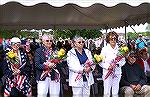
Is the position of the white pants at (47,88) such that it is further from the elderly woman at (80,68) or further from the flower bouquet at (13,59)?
the flower bouquet at (13,59)

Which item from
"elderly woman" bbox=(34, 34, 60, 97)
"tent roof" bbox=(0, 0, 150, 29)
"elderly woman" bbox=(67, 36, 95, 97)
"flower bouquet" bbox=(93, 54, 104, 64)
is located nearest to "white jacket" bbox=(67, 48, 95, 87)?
"elderly woman" bbox=(67, 36, 95, 97)

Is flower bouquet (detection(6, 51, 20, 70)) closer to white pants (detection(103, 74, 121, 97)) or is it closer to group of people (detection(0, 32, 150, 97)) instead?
group of people (detection(0, 32, 150, 97))

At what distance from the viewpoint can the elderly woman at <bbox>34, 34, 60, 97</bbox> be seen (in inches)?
260

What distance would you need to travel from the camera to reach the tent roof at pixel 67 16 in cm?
931

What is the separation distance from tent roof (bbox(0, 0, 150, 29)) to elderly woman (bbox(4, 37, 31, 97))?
201 centimetres

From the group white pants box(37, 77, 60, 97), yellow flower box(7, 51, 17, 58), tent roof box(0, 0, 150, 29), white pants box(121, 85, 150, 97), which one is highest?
tent roof box(0, 0, 150, 29)

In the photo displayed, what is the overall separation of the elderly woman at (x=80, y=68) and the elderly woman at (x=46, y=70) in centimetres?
33

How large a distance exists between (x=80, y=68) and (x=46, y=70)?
2.18 ft

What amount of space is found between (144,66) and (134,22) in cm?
438

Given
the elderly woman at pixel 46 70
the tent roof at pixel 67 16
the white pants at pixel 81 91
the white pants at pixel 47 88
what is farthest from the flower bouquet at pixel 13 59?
the tent roof at pixel 67 16

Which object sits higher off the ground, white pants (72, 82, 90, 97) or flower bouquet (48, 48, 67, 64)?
flower bouquet (48, 48, 67, 64)

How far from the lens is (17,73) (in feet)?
22.0

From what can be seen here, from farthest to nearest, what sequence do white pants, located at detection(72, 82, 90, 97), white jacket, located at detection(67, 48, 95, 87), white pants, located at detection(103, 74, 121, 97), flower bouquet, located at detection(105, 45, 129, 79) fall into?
white pants, located at detection(103, 74, 121, 97)
flower bouquet, located at detection(105, 45, 129, 79)
white pants, located at detection(72, 82, 90, 97)
white jacket, located at detection(67, 48, 95, 87)

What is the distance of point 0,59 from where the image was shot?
790 centimetres
